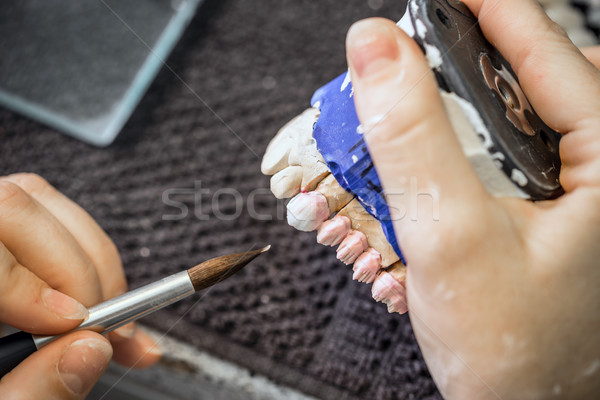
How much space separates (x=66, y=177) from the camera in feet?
2.35

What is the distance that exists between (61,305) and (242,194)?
1.04ft

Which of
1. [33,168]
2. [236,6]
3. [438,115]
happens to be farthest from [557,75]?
[33,168]

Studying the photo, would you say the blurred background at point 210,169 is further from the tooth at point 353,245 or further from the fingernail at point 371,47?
the fingernail at point 371,47

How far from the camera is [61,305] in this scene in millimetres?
401

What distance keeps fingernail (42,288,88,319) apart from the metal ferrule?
1 centimetres

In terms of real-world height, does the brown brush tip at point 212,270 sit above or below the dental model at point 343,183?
below

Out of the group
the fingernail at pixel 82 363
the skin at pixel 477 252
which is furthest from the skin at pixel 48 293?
the skin at pixel 477 252

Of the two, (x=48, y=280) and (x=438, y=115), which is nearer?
(x=438, y=115)

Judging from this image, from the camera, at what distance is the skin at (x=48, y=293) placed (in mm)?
382

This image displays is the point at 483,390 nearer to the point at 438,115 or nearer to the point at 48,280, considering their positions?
the point at 438,115

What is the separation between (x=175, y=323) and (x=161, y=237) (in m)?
0.12

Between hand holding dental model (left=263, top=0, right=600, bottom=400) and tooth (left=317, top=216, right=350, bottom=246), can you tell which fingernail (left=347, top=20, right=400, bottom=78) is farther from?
tooth (left=317, top=216, right=350, bottom=246)

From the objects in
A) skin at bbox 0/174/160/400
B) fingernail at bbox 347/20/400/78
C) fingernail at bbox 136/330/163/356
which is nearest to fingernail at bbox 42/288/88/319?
skin at bbox 0/174/160/400

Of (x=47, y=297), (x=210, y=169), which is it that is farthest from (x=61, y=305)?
(x=210, y=169)
